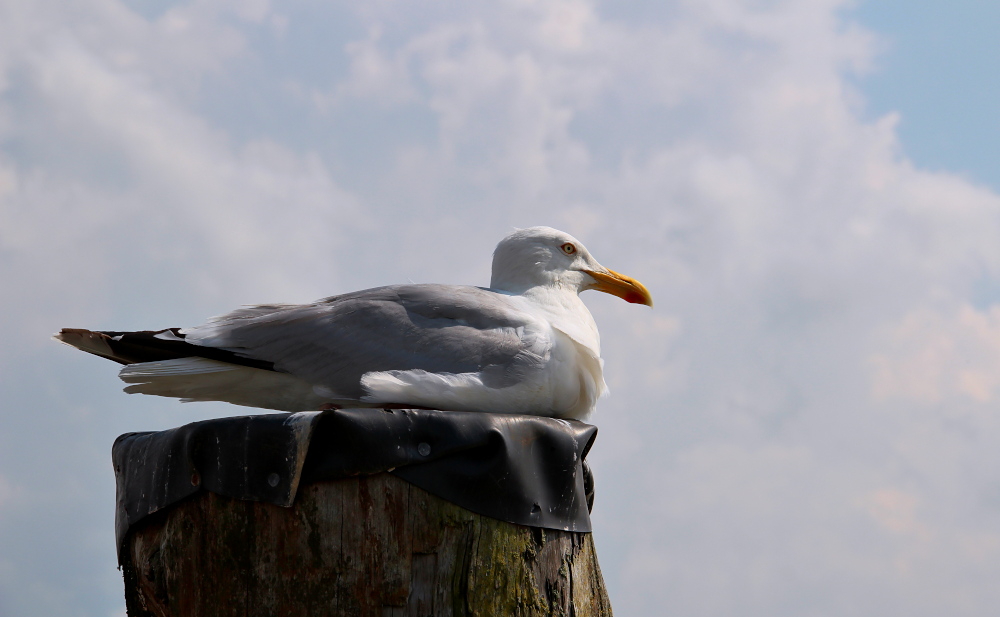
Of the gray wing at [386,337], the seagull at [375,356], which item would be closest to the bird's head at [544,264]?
the seagull at [375,356]

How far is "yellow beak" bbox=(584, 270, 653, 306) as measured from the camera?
17.7ft

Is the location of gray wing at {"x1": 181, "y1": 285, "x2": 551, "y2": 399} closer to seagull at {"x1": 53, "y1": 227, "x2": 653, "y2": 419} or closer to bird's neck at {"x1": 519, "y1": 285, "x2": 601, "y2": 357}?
seagull at {"x1": 53, "y1": 227, "x2": 653, "y2": 419}

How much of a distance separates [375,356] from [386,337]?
0.41 feet

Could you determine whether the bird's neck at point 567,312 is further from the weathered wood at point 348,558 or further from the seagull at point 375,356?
the weathered wood at point 348,558

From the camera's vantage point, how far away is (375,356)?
4098 mm

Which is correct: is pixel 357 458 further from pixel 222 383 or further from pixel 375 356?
pixel 222 383

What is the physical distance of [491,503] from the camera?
3287 millimetres

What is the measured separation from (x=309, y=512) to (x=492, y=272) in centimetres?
244

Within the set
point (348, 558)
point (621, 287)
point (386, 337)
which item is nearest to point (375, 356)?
point (386, 337)

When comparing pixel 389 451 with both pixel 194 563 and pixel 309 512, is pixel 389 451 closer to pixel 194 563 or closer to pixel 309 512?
pixel 309 512

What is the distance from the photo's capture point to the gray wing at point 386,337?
4.07m

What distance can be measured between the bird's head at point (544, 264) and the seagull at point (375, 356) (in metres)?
0.64

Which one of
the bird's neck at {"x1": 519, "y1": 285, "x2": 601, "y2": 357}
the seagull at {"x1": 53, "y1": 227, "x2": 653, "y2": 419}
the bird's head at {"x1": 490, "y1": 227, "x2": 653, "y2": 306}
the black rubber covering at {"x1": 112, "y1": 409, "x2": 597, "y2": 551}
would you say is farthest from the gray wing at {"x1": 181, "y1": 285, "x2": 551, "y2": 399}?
the bird's head at {"x1": 490, "y1": 227, "x2": 653, "y2": 306}

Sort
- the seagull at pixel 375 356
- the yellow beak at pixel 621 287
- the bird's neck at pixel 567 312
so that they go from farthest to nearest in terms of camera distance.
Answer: the yellow beak at pixel 621 287
the bird's neck at pixel 567 312
the seagull at pixel 375 356
